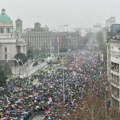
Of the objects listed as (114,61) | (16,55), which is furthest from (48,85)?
(16,55)

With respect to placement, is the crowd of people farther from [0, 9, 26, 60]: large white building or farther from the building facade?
the building facade

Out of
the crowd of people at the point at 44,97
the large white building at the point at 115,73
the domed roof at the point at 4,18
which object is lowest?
the crowd of people at the point at 44,97

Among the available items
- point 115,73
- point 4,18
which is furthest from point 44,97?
point 4,18

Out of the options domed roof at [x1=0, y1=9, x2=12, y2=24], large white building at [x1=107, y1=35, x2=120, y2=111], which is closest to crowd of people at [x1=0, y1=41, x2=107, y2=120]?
large white building at [x1=107, y1=35, x2=120, y2=111]

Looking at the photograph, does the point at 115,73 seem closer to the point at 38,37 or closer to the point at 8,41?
the point at 8,41

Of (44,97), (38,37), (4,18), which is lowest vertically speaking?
(44,97)

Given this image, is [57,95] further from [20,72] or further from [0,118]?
[20,72]

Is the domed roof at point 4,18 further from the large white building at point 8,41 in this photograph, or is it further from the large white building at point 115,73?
the large white building at point 115,73

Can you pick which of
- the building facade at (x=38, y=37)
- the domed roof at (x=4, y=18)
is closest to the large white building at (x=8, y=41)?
the domed roof at (x=4, y=18)

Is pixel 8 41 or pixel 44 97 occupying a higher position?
pixel 8 41
